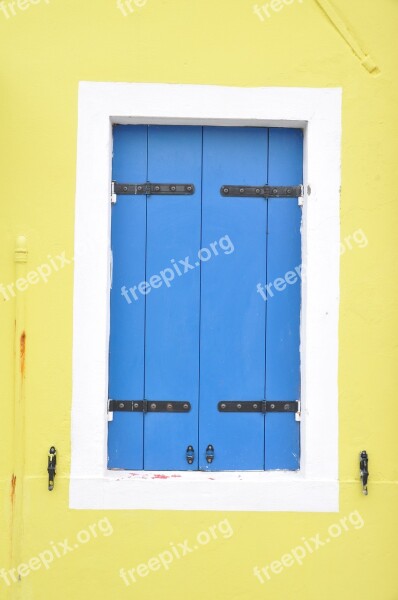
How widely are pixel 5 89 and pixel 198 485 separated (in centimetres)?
211

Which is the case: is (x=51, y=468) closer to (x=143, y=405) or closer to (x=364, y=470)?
(x=143, y=405)

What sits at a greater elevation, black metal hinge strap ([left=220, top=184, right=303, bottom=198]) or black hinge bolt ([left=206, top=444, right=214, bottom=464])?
black metal hinge strap ([left=220, top=184, right=303, bottom=198])

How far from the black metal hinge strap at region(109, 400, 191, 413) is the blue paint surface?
7 cm

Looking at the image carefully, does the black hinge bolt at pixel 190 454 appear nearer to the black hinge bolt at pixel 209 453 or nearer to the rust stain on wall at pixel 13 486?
the black hinge bolt at pixel 209 453

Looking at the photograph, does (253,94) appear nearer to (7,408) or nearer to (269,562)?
(7,408)

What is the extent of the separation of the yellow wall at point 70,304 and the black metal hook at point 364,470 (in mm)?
30

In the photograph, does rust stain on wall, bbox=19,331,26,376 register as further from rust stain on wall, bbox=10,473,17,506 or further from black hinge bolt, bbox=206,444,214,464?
black hinge bolt, bbox=206,444,214,464

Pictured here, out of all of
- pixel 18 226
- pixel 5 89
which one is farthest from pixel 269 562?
pixel 5 89

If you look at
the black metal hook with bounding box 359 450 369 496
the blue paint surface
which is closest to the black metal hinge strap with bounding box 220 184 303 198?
the blue paint surface

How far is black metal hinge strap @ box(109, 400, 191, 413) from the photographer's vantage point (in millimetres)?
3145

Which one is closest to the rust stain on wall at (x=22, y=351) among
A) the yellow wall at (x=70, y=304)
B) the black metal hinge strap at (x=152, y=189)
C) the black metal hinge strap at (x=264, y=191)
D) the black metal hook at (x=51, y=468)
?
the yellow wall at (x=70, y=304)

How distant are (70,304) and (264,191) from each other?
3.61ft

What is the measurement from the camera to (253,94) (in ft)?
10.0

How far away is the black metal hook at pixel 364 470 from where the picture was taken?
3.03 meters
